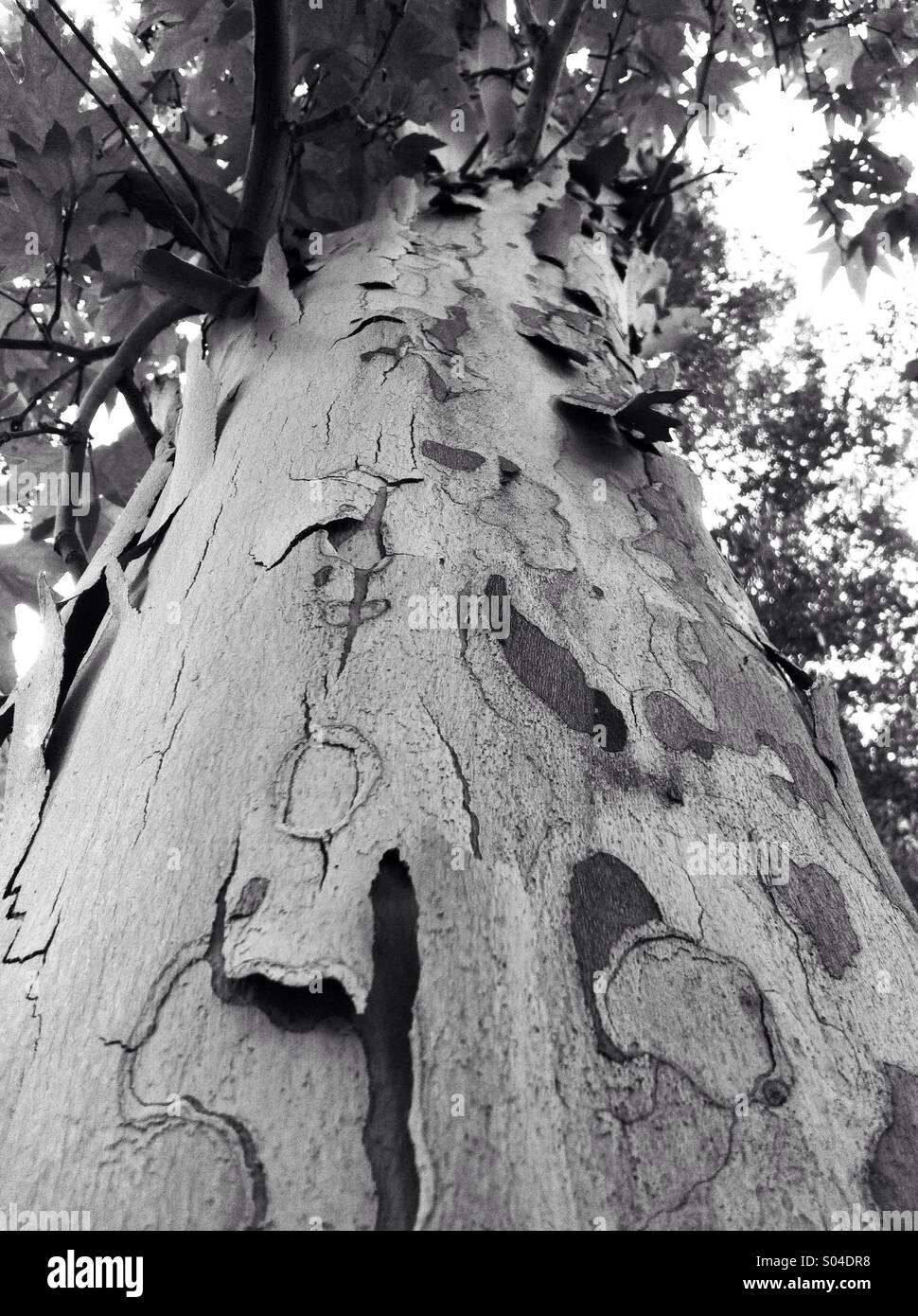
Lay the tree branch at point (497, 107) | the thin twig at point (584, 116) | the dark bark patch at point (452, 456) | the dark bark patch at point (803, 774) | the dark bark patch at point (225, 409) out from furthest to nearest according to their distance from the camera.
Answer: the tree branch at point (497, 107) < the thin twig at point (584, 116) < the dark bark patch at point (225, 409) < the dark bark patch at point (452, 456) < the dark bark patch at point (803, 774)

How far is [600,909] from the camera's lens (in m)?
0.48

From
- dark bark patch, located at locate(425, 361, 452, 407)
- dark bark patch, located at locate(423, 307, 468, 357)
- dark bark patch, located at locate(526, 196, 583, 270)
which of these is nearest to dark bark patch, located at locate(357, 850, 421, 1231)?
dark bark patch, located at locate(425, 361, 452, 407)

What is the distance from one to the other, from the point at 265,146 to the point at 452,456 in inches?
20.3

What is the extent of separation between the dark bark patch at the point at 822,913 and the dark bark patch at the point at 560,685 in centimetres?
13

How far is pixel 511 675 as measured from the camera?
599 mm

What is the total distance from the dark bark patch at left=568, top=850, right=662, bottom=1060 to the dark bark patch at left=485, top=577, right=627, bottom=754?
93 millimetres

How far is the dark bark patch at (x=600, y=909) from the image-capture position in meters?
0.46

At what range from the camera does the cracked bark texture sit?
0.39 metres

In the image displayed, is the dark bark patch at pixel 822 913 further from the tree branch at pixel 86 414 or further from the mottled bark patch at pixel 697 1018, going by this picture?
the tree branch at pixel 86 414

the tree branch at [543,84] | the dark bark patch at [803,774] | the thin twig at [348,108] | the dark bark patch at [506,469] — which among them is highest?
the tree branch at [543,84]

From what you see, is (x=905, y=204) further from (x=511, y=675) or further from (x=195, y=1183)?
(x=195, y=1183)

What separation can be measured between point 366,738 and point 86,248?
0.84m

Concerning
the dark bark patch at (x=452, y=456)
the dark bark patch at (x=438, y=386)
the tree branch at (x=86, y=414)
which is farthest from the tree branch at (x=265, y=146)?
the dark bark patch at (x=452, y=456)

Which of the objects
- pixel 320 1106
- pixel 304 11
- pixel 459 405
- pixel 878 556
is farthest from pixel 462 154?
pixel 878 556
